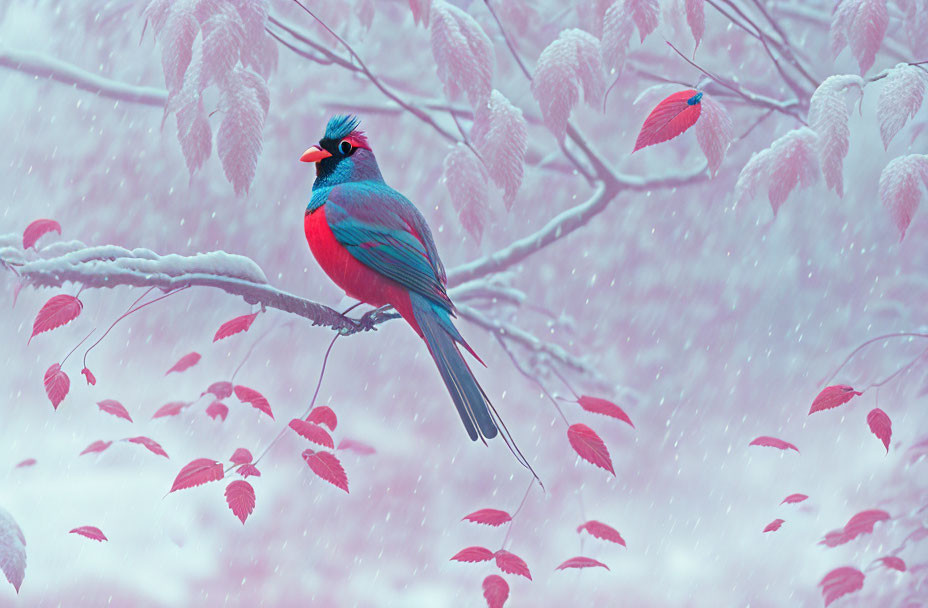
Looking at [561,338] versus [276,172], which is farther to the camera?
[561,338]

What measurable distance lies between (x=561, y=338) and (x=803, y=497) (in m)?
0.58

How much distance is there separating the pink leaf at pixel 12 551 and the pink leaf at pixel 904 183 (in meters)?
1.70

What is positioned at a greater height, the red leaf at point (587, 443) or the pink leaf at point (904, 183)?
the pink leaf at point (904, 183)

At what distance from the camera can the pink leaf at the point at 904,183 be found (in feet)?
4.63

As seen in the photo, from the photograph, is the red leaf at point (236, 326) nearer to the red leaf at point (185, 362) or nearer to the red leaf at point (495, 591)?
the red leaf at point (185, 362)

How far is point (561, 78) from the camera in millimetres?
1292

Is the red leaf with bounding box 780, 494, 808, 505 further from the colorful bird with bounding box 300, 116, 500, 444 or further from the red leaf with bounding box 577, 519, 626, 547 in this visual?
the colorful bird with bounding box 300, 116, 500, 444

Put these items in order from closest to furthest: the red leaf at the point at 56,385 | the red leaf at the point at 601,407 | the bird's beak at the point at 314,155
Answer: the bird's beak at the point at 314,155 → the red leaf at the point at 56,385 → the red leaf at the point at 601,407

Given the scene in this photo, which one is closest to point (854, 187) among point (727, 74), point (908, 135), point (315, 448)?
point (908, 135)

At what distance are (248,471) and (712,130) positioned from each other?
102 cm

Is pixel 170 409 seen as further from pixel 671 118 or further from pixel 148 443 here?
pixel 671 118

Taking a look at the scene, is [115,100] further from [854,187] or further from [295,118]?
[854,187]

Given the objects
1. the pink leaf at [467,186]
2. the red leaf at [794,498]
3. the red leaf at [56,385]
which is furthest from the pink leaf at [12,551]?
the red leaf at [794,498]

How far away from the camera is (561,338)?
1.52 meters
